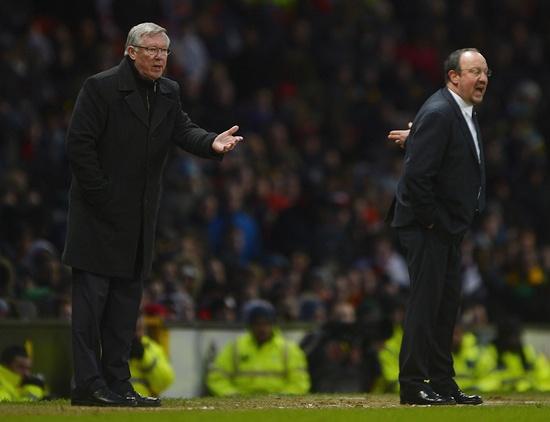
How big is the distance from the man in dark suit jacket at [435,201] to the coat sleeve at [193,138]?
1.16 meters

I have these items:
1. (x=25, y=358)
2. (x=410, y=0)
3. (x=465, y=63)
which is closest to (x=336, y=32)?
(x=410, y=0)

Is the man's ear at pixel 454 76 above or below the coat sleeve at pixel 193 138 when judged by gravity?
above

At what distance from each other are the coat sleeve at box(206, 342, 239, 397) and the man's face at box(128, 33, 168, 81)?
18.7 ft

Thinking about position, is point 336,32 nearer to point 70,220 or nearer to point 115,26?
point 115,26

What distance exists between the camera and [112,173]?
9359 mm

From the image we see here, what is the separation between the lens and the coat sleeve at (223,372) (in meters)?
14.7

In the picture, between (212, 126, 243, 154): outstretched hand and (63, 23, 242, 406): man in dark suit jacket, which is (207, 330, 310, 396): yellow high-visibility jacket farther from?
(212, 126, 243, 154): outstretched hand

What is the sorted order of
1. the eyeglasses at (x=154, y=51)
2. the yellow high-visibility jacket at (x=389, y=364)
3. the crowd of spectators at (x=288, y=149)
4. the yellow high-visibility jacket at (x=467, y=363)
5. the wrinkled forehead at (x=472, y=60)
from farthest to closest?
the crowd of spectators at (x=288, y=149) → the yellow high-visibility jacket at (x=467, y=363) → the yellow high-visibility jacket at (x=389, y=364) → the wrinkled forehead at (x=472, y=60) → the eyeglasses at (x=154, y=51)

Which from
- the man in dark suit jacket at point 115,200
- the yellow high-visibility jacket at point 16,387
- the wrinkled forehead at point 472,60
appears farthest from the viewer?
the yellow high-visibility jacket at point 16,387

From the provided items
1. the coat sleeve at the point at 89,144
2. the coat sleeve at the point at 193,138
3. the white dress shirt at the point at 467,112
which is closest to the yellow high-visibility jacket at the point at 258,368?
the coat sleeve at the point at 193,138

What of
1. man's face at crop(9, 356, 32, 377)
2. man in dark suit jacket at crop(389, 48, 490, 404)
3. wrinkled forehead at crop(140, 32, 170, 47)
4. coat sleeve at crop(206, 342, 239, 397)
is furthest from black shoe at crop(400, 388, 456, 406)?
coat sleeve at crop(206, 342, 239, 397)

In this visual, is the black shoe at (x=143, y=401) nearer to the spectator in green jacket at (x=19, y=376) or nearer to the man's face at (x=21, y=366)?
the spectator in green jacket at (x=19, y=376)

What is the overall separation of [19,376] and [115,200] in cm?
322

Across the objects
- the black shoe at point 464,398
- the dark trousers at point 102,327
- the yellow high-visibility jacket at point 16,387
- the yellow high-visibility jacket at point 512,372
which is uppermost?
the dark trousers at point 102,327
